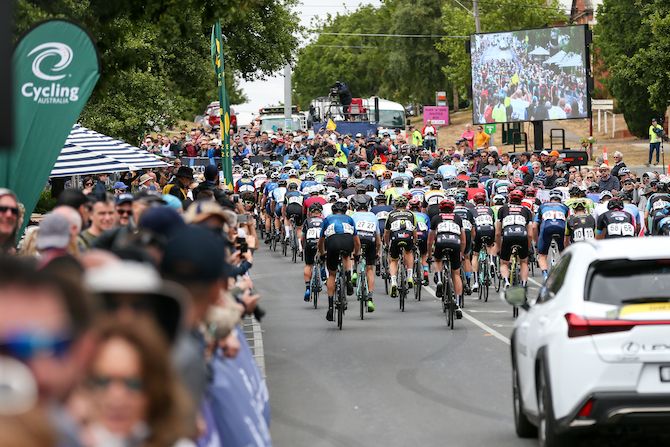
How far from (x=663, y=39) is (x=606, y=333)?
145ft

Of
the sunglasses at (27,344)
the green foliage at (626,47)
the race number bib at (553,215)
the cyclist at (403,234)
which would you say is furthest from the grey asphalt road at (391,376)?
the green foliage at (626,47)

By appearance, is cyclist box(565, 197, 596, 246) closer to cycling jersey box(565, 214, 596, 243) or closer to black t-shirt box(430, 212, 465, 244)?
cycling jersey box(565, 214, 596, 243)

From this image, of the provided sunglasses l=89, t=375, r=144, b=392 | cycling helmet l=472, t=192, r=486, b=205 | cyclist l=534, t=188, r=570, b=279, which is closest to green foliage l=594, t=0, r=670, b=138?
cycling helmet l=472, t=192, r=486, b=205

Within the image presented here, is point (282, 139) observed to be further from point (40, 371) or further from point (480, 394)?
point (40, 371)

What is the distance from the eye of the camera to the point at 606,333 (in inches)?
393

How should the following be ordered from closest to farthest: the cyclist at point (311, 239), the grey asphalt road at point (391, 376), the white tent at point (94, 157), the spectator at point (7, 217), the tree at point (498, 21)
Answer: the spectator at point (7, 217) < the grey asphalt road at point (391, 376) < the white tent at point (94, 157) < the cyclist at point (311, 239) < the tree at point (498, 21)

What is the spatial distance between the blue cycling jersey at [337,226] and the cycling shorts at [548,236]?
12.4ft

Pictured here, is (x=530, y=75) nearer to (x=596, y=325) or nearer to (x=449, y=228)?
(x=449, y=228)

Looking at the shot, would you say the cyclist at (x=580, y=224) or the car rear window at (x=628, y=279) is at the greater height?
the car rear window at (x=628, y=279)

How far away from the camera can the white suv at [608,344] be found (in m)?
9.90

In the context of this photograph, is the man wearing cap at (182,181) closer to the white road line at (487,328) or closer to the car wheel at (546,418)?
the white road line at (487,328)

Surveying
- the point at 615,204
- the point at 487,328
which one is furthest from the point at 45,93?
the point at 615,204

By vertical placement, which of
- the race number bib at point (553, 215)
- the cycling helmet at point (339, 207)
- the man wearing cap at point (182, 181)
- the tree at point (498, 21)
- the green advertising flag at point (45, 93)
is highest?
the tree at point (498, 21)

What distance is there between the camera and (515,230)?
2347 cm
